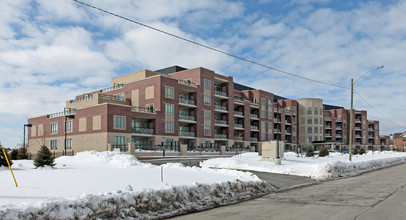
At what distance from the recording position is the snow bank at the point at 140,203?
7566mm

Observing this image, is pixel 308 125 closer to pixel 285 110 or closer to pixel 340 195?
pixel 285 110

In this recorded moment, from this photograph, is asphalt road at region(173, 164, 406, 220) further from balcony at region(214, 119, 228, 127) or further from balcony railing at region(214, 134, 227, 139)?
balcony at region(214, 119, 228, 127)

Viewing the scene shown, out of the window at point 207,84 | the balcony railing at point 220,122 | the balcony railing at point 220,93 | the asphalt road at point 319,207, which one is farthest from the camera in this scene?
the balcony railing at point 220,122

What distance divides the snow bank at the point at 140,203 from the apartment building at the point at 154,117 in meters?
33.6

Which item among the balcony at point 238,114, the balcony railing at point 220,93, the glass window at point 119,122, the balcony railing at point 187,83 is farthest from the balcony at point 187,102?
the balcony at point 238,114

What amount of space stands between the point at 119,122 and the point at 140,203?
4186 centimetres

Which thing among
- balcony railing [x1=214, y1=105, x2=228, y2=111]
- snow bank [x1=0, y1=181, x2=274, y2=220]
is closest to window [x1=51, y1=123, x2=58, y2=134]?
balcony railing [x1=214, y1=105, x2=228, y2=111]

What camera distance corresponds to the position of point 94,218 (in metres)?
8.09

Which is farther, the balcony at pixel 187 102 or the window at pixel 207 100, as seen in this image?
the window at pixel 207 100

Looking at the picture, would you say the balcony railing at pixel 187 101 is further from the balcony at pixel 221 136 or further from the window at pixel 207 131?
the balcony at pixel 221 136

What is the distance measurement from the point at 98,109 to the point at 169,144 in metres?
13.1

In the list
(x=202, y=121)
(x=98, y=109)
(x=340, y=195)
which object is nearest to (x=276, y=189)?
(x=340, y=195)

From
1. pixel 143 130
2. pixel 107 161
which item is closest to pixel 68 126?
pixel 143 130

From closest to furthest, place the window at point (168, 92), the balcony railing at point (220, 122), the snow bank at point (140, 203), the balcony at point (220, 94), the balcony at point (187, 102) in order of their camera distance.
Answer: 1. the snow bank at point (140, 203)
2. the window at point (168, 92)
3. the balcony at point (187, 102)
4. the balcony at point (220, 94)
5. the balcony railing at point (220, 122)
